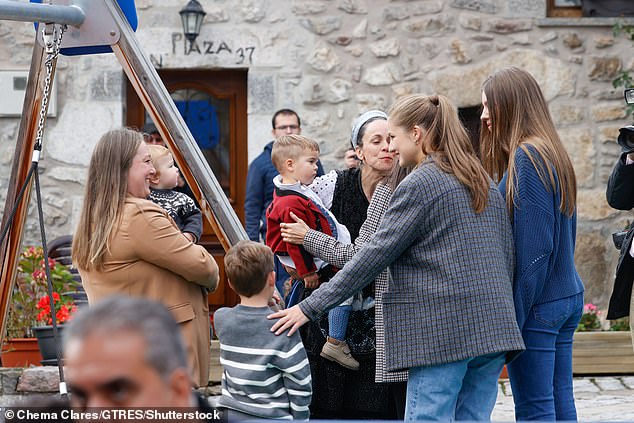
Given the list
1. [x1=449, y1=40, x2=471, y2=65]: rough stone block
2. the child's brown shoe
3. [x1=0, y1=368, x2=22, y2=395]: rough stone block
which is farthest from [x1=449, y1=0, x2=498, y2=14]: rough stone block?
the child's brown shoe

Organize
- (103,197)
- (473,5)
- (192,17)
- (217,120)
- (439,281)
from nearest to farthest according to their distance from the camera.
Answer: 1. (439,281)
2. (103,197)
3. (192,17)
4. (473,5)
5. (217,120)

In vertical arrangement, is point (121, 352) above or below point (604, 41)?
below

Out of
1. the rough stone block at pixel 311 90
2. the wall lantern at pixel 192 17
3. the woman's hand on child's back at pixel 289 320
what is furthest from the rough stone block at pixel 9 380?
the woman's hand on child's back at pixel 289 320

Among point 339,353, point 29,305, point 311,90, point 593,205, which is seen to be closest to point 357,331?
point 339,353

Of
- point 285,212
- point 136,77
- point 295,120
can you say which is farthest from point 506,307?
point 295,120

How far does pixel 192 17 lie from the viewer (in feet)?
25.5

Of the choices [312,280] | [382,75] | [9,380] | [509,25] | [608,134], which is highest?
[509,25]

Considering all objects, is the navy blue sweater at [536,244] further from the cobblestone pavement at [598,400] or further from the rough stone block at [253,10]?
the rough stone block at [253,10]

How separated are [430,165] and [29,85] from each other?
1.79 metres

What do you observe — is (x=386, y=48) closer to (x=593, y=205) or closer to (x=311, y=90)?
(x=311, y=90)

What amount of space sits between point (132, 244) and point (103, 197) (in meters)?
0.20

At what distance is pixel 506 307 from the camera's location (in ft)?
10.3

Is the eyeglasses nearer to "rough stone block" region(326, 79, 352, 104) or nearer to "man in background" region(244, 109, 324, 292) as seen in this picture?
"man in background" region(244, 109, 324, 292)

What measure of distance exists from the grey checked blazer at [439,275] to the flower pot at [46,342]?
11.3 feet
